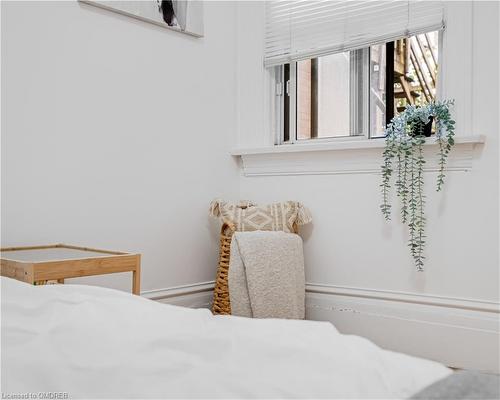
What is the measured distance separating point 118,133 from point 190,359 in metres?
2.05

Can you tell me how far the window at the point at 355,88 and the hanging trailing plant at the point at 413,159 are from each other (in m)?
0.31

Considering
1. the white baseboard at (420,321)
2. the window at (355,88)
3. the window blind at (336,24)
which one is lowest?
the white baseboard at (420,321)

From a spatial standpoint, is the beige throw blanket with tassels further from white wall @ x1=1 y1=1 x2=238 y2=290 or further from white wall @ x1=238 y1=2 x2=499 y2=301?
white wall @ x1=1 y1=1 x2=238 y2=290

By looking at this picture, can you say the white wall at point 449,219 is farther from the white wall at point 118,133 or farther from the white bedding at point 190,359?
the white bedding at point 190,359

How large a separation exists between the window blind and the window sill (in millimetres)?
501

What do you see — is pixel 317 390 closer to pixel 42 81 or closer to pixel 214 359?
pixel 214 359

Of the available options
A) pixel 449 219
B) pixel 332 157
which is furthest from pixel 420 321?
pixel 332 157

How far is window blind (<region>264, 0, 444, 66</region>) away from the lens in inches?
102

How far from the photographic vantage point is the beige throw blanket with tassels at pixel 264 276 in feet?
8.44

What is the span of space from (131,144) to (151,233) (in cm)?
45

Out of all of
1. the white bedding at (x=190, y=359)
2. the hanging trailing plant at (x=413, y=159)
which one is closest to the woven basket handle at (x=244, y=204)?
the hanging trailing plant at (x=413, y=159)

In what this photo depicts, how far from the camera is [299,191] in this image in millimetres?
2979

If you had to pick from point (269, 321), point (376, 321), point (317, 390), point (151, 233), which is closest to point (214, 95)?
point (151, 233)

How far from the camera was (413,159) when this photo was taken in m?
2.50
